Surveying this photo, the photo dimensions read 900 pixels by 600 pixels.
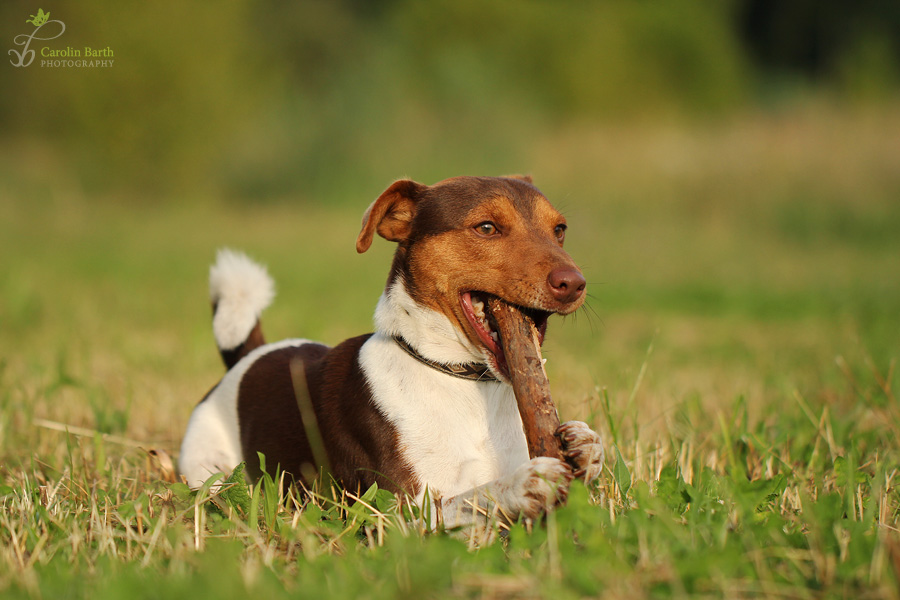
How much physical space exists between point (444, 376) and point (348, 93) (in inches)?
638

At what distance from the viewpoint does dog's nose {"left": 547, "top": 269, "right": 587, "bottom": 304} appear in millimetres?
2459

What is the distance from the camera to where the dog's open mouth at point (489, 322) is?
2583 mm

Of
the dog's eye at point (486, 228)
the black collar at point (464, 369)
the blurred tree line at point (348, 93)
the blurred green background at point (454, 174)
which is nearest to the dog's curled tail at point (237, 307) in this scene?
the blurred green background at point (454, 174)

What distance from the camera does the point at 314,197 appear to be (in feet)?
56.5

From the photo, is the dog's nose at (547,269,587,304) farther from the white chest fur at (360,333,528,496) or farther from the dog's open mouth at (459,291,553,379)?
the white chest fur at (360,333,528,496)

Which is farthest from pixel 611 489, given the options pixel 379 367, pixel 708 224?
pixel 708 224

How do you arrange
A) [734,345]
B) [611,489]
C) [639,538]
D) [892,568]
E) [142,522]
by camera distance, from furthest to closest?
[734,345], [611,489], [142,522], [639,538], [892,568]

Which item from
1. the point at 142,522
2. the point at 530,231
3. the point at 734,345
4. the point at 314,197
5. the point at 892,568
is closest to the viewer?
the point at 892,568

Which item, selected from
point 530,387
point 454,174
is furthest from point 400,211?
point 454,174

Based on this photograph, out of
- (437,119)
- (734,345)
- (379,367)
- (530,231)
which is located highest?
(437,119)

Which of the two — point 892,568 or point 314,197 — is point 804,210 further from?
point 892,568

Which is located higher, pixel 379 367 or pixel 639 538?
pixel 379 367

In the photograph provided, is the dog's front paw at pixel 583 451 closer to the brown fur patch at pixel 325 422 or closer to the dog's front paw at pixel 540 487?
the dog's front paw at pixel 540 487

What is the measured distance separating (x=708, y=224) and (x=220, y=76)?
429 inches
